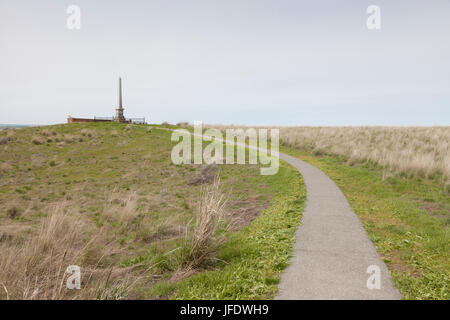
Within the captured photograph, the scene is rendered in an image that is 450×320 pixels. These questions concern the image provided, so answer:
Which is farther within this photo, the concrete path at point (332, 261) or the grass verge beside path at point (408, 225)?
the grass verge beside path at point (408, 225)

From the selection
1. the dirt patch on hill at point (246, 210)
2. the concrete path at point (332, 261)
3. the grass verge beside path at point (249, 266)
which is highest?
the concrete path at point (332, 261)

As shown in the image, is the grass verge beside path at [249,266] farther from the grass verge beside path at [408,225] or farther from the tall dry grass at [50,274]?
the grass verge beside path at [408,225]

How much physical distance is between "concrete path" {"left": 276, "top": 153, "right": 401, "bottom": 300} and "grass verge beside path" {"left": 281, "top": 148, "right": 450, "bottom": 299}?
0.91 ft

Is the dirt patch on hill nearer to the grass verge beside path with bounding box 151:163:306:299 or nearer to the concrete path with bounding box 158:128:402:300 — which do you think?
the grass verge beside path with bounding box 151:163:306:299

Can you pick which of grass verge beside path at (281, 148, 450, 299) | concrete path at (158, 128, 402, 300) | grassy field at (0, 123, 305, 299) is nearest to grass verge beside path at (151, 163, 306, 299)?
grassy field at (0, 123, 305, 299)

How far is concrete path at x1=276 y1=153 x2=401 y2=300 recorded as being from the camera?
145 inches

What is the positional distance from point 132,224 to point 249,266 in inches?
228

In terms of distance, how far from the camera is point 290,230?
20.1ft

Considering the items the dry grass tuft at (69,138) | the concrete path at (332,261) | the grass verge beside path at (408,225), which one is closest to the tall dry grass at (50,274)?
the concrete path at (332,261)

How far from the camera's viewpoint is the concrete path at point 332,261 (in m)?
3.69

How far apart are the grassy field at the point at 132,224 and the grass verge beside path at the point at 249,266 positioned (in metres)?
0.02

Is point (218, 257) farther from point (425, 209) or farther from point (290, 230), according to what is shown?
point (425, 209)

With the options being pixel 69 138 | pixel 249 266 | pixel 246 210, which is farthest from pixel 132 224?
pixel 69 138
